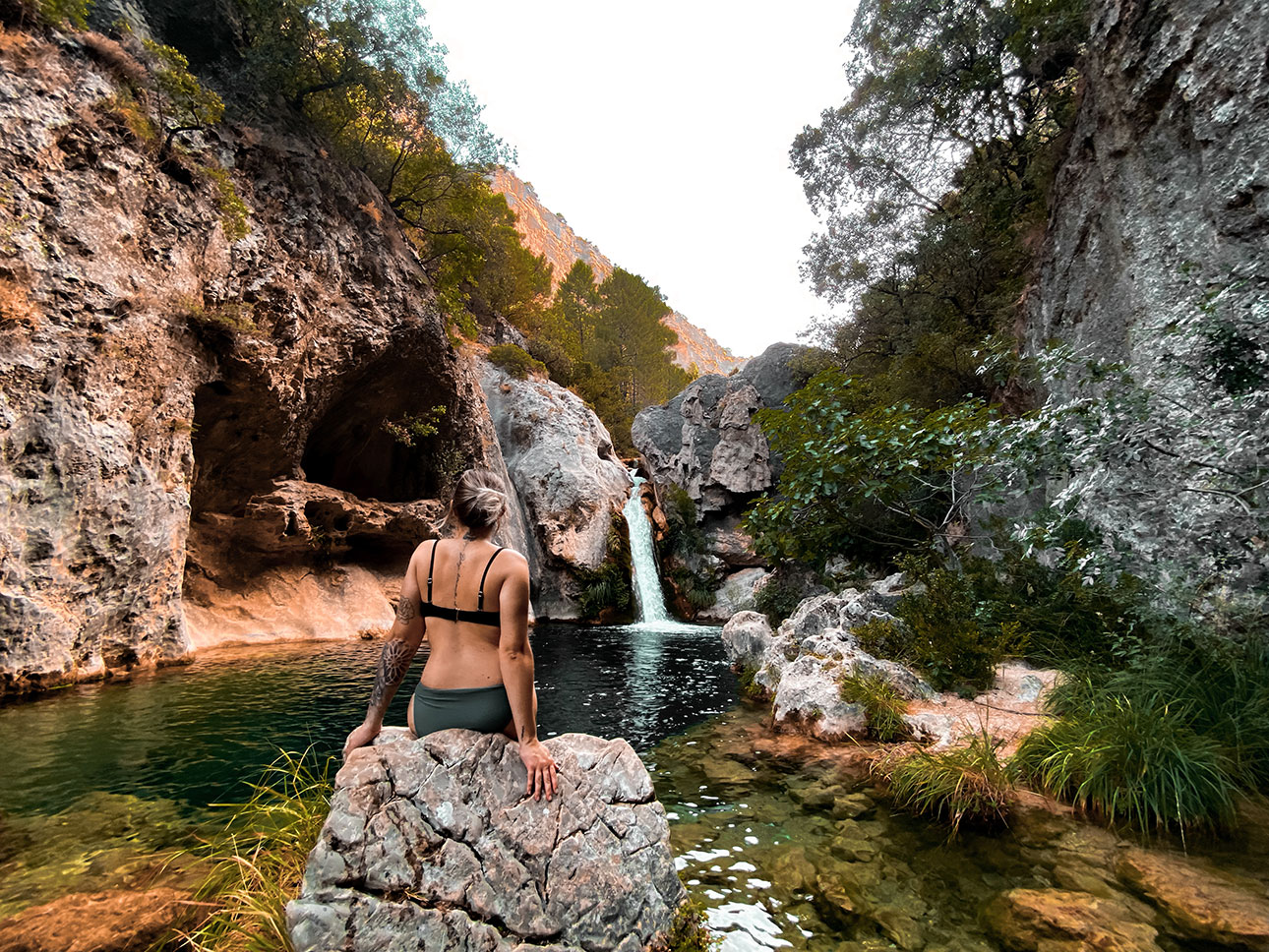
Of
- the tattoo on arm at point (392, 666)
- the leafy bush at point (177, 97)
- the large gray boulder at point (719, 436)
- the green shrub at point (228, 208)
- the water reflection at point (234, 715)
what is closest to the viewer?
the tattoo on arm at point (392, 666)

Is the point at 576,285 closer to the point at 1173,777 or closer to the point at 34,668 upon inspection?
the point at 34,668

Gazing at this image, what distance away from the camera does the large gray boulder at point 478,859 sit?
7.72 feet

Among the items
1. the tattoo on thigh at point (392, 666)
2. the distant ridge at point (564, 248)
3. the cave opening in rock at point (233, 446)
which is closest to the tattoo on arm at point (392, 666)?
the tattoo on thigh at point (392, 666)

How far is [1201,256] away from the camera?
660 cm

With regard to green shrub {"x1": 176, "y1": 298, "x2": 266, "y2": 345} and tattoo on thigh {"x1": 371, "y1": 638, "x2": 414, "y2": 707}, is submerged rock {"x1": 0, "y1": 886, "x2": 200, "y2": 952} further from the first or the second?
green shrub {"x1": 176, "y1": 298, "x2": 266, "y2": 345}

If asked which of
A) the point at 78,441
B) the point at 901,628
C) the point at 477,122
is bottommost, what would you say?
the point at 901,628

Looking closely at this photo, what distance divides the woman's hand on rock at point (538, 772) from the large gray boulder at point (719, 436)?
22.5 m

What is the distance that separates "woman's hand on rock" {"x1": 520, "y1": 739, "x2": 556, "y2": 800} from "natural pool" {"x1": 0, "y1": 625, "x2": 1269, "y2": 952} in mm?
1334

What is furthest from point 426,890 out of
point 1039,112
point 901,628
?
point 1039,112

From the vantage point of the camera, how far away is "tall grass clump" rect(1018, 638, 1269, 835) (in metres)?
4.00

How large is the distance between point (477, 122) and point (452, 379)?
29.0ft

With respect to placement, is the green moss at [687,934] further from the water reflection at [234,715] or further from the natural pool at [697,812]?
the water reflection at [234,715]

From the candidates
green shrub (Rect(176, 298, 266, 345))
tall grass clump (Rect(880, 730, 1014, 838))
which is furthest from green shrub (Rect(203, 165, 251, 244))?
tall grass clump (Rect(880, 730, 1014, 838))

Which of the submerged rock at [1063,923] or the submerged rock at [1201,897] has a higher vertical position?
the submerged rock at [1201,897]
